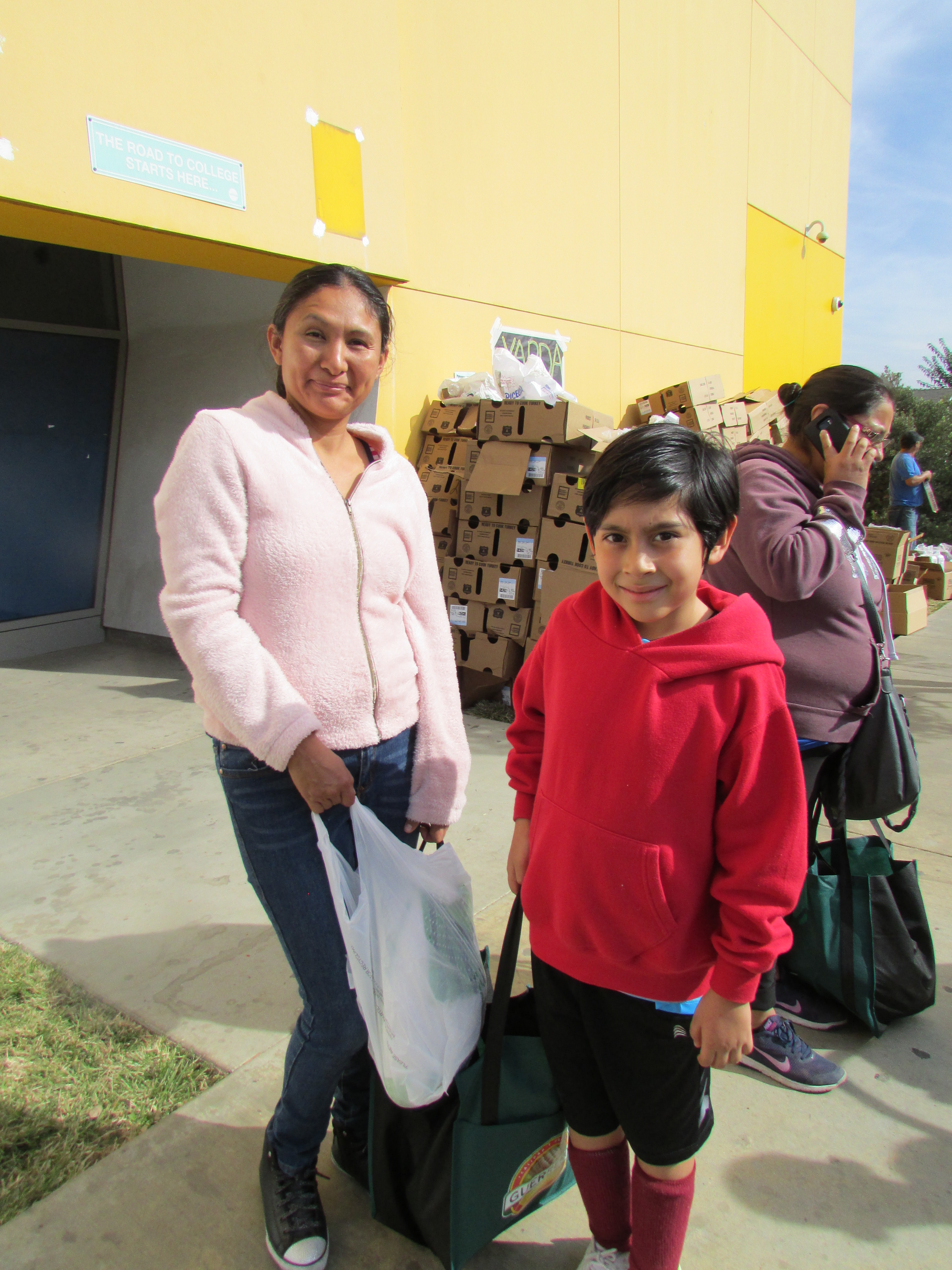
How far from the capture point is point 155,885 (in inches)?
117

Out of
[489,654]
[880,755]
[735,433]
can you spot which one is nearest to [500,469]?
[489,654]

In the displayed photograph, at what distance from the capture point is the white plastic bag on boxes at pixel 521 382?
5.44 m

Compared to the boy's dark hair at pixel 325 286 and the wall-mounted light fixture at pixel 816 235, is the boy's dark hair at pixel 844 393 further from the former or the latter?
the wall-mounted light fixture at pixel 816 235

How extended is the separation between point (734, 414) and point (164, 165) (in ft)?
15.1

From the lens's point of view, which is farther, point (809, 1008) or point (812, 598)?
point (809, 1008)

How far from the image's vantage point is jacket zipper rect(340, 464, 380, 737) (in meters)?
1.50

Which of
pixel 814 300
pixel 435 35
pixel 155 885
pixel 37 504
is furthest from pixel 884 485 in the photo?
pixel 155 885

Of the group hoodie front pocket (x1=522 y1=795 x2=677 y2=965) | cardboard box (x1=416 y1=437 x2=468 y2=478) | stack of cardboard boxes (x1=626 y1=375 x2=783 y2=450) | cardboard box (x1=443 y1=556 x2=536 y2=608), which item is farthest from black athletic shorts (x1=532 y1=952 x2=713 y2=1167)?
stack of cardboard boxes (x1=626 y1=375 x2=783 y2=450)

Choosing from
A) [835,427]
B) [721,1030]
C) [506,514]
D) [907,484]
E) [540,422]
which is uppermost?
[907,484]

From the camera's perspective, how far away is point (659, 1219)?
139 centimetres

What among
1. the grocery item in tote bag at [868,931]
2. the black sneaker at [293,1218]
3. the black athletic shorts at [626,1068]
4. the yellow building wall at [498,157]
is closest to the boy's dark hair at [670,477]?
the black athletic shorts at [626,1068]

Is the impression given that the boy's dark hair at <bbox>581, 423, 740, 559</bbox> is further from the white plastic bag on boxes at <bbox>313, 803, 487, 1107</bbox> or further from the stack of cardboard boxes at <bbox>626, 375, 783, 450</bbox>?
the stack of cardboard boxes at <bbox>626, 375, 783, 450</bbox>

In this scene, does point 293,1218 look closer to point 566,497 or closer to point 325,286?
point 325,286

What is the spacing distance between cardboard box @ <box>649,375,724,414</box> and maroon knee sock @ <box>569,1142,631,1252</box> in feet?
19.9
